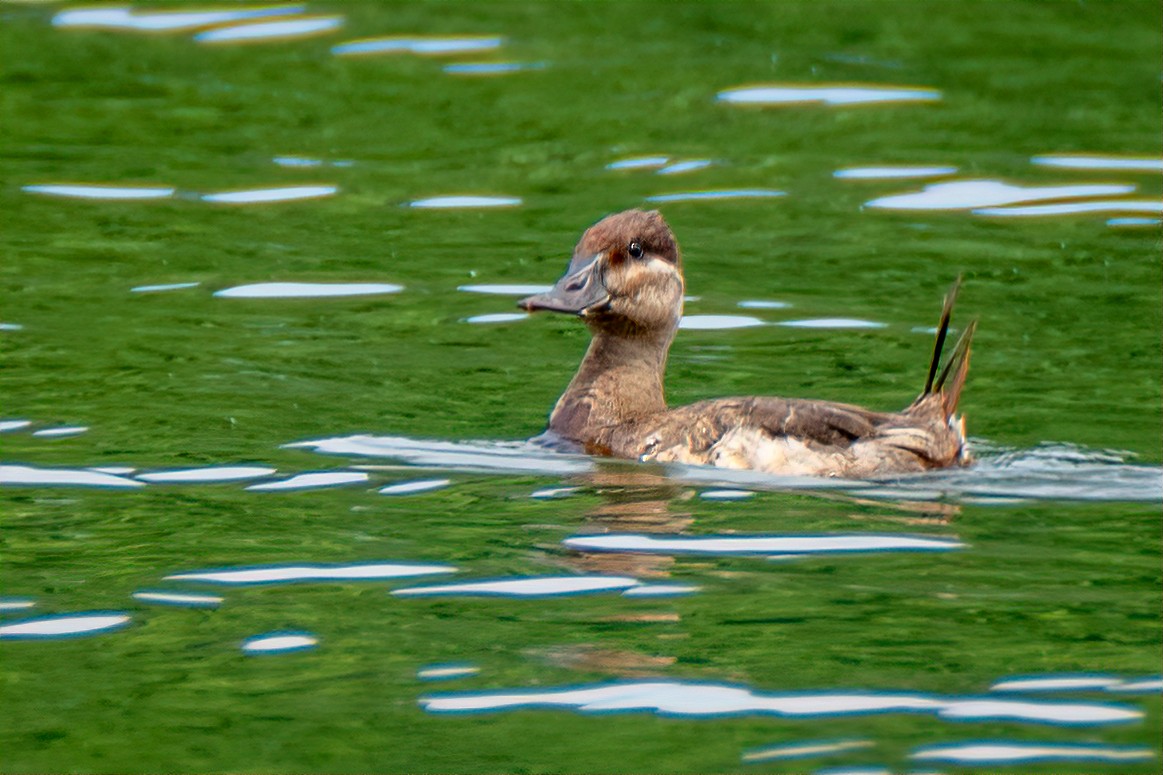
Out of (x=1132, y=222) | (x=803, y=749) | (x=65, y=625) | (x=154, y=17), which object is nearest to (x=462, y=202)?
(x=1132, y=222)

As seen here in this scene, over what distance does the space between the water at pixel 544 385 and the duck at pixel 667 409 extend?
17cm

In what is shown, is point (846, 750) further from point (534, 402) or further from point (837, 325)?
point (837, 325)

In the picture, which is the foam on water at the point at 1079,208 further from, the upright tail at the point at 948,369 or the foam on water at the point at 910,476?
the foam on water at the point at 910,476

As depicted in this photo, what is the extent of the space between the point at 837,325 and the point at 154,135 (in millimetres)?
6537

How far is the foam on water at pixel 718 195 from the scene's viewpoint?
14.4 meters

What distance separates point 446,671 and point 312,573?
1176 mm

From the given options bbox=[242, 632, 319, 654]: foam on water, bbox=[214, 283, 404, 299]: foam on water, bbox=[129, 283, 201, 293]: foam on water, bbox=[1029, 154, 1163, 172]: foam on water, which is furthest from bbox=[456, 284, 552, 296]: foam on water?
bbox=[242, 632, 319, 654]: foam on water

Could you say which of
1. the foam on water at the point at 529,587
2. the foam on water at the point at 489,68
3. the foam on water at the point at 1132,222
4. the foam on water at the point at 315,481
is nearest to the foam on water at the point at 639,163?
the foam on water at the point at 489,68

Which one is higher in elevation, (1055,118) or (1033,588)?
(1055,118)

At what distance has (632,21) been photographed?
1975cm

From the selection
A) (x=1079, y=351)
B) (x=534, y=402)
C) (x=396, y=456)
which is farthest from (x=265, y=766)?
(x=1079, y=351)

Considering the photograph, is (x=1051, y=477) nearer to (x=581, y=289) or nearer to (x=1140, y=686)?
(x=581, y=289)

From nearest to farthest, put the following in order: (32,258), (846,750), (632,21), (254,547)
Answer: (846,750) < (254,547) < (32,258) < (632,21)

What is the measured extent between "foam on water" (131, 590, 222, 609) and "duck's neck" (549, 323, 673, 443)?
2581 millimetres
